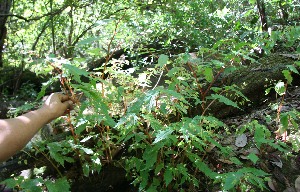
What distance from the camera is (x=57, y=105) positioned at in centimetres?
203

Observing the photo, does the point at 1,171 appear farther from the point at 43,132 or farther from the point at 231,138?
the point at 231,138

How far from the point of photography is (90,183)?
2.82 meters

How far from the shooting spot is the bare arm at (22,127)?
5.04 feet

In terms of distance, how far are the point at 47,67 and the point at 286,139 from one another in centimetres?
235

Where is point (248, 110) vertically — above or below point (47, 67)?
below

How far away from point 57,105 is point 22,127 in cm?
41

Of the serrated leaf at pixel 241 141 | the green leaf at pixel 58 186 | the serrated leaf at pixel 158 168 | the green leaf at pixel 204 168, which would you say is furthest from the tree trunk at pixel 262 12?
the green leaf at pixel 58 186

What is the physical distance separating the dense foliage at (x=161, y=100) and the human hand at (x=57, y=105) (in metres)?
0.09

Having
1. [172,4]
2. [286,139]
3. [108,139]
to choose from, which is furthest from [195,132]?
[172,4]

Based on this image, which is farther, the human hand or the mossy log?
the mossy log

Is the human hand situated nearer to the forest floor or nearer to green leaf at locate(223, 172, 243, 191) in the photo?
the forest floor

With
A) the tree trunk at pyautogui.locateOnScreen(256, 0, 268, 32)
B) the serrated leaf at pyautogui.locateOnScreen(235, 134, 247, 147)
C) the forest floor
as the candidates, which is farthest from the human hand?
the tree trunk at pyautogui.locateOnScreen(256, 0, 268, 32)

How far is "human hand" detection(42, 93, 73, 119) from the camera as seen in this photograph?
6.38ft

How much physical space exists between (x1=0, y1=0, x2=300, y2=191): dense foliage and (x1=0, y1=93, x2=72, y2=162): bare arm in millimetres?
162
